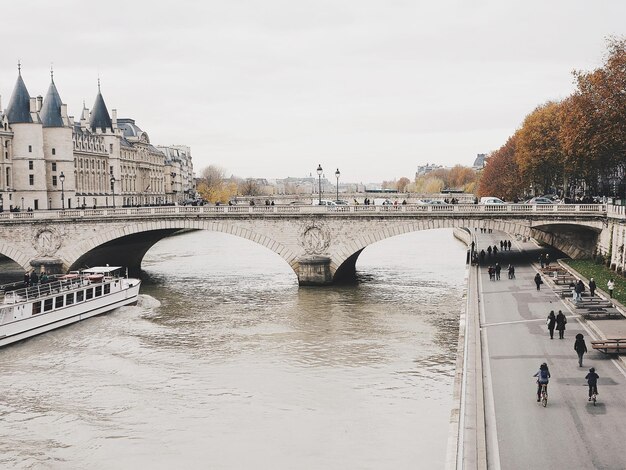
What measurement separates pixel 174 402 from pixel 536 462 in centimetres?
1518

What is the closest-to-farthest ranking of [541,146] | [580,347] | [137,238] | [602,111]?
[580,347] < [602,111] < [137,238] < [541,146]

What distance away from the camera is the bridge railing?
54062mm

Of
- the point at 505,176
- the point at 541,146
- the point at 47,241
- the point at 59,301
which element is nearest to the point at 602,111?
the point at 541,146

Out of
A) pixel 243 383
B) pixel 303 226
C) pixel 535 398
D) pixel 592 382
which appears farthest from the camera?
pixel 303 226

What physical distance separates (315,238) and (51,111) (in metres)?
46.0

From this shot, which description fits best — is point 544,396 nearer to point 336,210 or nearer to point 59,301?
point 59,301

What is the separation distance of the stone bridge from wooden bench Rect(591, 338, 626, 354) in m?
24.8

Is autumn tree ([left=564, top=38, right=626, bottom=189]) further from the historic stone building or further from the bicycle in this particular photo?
the historic stone building

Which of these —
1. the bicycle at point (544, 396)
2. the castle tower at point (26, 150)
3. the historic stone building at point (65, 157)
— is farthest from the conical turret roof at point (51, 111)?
the bicycle at point (544, 396)

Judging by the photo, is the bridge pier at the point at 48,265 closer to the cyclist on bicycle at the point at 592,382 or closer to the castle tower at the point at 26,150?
the castle tower at the point at 26,150

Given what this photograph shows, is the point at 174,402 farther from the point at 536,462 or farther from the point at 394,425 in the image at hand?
the point at 536,462

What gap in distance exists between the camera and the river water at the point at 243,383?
25031 millimetres

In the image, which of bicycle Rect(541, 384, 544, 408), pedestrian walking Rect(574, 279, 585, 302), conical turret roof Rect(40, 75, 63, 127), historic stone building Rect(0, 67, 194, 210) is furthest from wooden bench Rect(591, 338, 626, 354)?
conical turret roof Rect(40, 75, 63, 127)

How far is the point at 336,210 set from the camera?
56.8m
